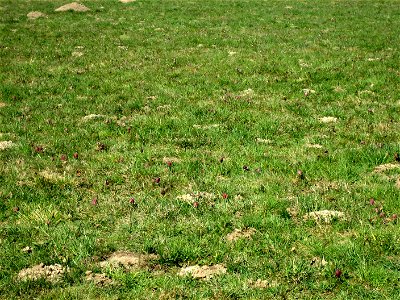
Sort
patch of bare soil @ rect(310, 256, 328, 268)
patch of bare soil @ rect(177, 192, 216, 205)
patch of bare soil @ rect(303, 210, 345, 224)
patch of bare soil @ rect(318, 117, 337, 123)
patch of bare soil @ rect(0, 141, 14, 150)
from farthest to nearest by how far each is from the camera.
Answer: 1. patch of bare soil @ rect(318, 117, 337, 123)
2. patch of bare soil @ rect(0, 141, 14, 150)
3. patch of bare soil @ rect(177, 192, 216, 205)
4. patch of bare soil @ rect(303, 210, 345, 224)
5. patch of bare soil @ rect(310, 256, 328, 268)

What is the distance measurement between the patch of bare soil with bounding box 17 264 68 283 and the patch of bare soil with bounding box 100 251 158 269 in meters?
0.70

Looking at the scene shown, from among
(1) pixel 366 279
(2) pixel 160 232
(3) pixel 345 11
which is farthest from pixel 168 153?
(3) pixel 345 11

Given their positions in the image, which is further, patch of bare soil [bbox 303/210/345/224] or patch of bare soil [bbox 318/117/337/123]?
patch of bare soil [bbox 318/117/337/123]

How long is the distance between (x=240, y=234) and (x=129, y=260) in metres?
2.15

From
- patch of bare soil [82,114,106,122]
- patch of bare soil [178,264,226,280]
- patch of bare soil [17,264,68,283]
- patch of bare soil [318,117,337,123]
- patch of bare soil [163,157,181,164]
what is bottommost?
patch of bare soil [178,264,226,280]

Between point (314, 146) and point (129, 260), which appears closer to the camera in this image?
point (129, 260)

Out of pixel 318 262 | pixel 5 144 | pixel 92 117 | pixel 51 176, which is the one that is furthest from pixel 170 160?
pixel 318 262

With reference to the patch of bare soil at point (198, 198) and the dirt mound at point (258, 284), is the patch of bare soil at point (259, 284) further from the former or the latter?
the patch of bare soil at point (198, 198)

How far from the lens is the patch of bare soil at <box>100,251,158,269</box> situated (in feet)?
26.2

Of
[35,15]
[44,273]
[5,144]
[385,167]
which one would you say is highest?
[35,15]

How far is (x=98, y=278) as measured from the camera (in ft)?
25.2

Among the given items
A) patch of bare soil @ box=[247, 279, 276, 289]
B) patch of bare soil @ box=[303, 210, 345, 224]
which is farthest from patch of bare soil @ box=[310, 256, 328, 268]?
patch of bare soil @ box=[303, 210, 345, 224]

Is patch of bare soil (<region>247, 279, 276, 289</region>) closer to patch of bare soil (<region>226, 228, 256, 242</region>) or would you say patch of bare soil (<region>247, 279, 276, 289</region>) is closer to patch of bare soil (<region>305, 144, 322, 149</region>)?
patch of bare soil (<region>226, 228, 256, 242</region>)

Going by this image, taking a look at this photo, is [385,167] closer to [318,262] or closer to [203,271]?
[318,262]
